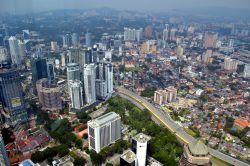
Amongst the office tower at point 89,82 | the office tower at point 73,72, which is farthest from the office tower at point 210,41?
the office tower at point 73,72

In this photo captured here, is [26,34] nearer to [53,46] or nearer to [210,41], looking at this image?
[53,46]

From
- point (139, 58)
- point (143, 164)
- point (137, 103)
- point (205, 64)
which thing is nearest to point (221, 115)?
point (137, 103)

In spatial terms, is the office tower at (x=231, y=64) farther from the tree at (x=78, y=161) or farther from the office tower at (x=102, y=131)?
the tree at (x=78, y=161)

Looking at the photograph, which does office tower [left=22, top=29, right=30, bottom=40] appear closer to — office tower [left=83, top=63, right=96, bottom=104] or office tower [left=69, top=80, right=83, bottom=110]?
office tower [left=83, top=63, right=96, bottom=104]

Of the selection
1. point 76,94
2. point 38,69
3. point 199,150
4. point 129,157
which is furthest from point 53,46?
point 199,150

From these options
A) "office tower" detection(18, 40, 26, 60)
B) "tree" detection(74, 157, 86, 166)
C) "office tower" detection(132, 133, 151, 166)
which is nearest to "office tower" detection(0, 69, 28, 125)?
"tree" detection(74, 157, 86, 166)
